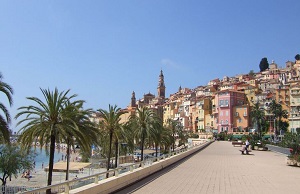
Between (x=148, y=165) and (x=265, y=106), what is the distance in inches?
3816

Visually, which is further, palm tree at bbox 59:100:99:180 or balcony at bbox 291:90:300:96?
balcony at bbox 291:90:300:96

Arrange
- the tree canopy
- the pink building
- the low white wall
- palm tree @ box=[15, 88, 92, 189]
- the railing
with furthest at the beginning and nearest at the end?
1. the tree canopy
2. the pink building
3. palm tree @ box=[15, 88, 92, 189]
4. the low white wall
5. the railing

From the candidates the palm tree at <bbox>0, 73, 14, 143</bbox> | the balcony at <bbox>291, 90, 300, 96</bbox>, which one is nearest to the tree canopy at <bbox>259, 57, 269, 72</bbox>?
the balcony at <bbox>291, 90, 300, 96</bbox>

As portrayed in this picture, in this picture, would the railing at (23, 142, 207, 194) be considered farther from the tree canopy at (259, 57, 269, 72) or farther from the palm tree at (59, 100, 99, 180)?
the tree canopy at (259, 57, 269, 72)

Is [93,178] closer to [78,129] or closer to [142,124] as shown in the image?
[78,129]

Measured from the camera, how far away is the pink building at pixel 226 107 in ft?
341

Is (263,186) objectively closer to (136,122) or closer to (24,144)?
(24,144)

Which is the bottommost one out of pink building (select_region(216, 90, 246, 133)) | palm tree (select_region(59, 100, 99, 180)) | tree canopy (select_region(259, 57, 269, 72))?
palm tree (select_region(59, 100, 99, 180))

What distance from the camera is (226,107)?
10500cm

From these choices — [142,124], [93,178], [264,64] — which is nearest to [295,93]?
[142,124]

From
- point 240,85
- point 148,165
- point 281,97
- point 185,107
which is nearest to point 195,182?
point 148,165

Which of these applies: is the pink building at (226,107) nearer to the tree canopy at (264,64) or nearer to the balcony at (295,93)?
the balcony at (295,93)

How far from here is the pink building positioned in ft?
341

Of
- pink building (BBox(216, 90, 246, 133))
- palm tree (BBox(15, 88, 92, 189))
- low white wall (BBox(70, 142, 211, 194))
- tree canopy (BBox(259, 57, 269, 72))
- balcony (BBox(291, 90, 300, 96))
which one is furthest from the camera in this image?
tree canopy (BBox(259, 57, 269, 72))
